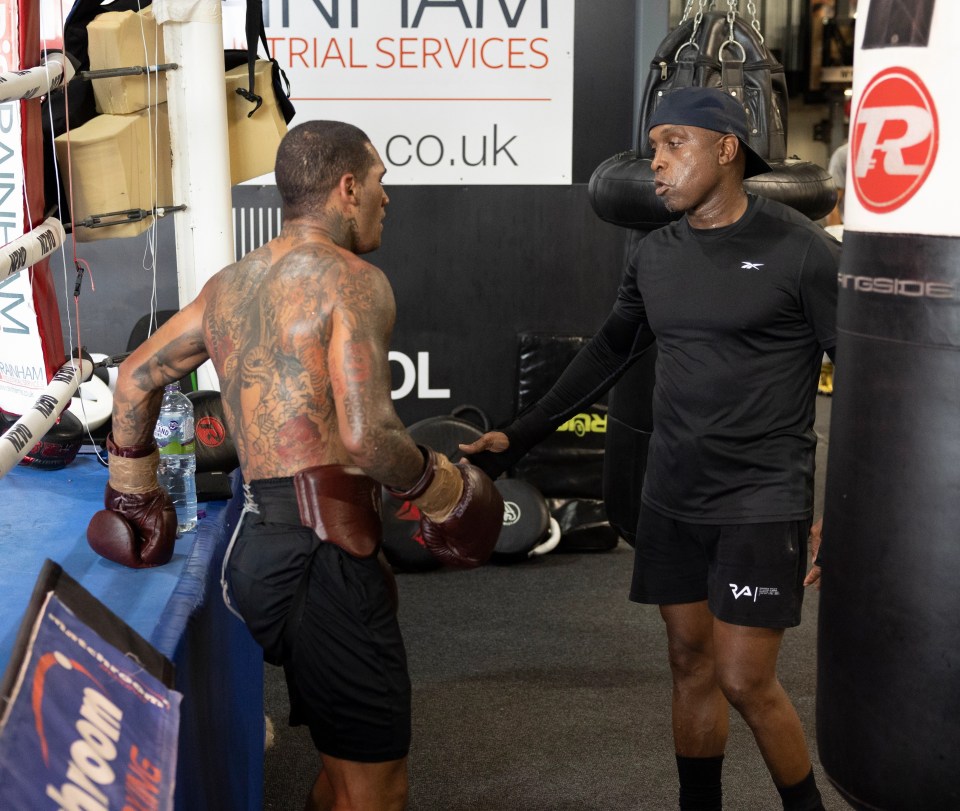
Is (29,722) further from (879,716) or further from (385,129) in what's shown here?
(385,129)

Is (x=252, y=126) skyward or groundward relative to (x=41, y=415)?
skyward

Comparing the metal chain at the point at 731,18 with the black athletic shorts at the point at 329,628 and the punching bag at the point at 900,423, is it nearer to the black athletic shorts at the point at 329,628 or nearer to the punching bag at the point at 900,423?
the punching bag at the point at 900,423

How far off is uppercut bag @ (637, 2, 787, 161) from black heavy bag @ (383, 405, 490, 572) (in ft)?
5.78

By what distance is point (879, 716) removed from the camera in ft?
5.18

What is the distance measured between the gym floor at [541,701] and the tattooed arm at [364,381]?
4.34 feet

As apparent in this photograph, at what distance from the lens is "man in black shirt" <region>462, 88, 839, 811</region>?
2.40 meters

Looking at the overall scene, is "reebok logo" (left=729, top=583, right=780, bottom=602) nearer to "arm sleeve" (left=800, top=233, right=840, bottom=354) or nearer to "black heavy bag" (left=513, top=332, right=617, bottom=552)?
"arm sleeve" (left=800, top=233, right=840, bottom=354)

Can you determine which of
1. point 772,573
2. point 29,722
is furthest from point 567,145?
point 29,722

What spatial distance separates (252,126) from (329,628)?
1897mm

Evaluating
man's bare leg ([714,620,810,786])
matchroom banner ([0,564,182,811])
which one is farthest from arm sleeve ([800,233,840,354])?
matchroom banner ([0,564,182,811])

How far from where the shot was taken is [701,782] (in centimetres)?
264

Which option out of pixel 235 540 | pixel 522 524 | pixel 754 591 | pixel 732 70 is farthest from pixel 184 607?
pixel 522 524

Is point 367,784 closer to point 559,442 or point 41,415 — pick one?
point 41,415

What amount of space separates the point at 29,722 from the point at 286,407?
2.89 feet
